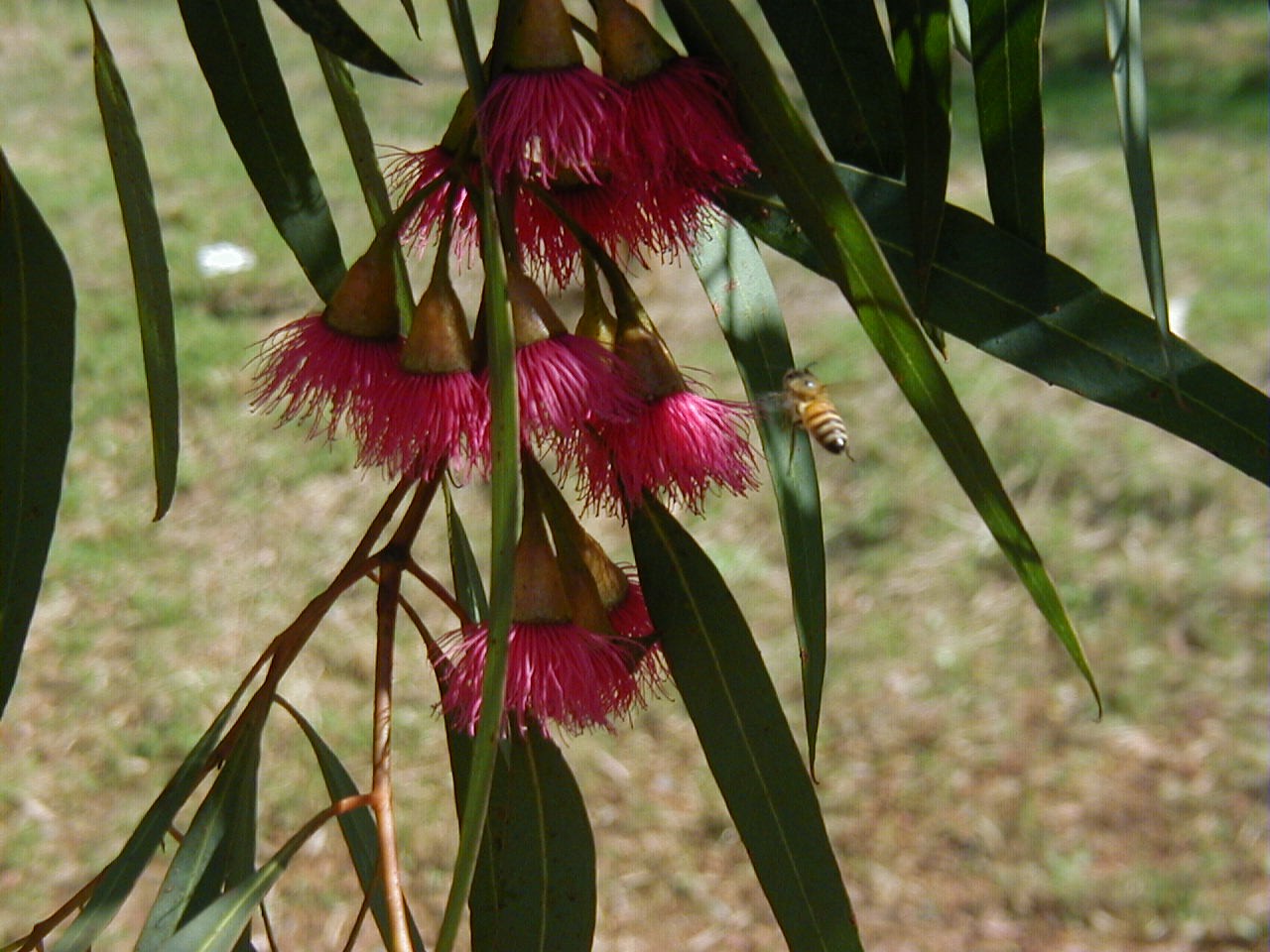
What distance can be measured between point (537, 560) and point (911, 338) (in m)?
0.18

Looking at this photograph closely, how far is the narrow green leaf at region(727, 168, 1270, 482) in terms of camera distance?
0.66m

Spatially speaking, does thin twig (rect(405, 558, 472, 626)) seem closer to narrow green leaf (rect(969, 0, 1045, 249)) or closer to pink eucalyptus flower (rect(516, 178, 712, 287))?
pink eucalyptus flower (rect(516, 178, 712, 287))

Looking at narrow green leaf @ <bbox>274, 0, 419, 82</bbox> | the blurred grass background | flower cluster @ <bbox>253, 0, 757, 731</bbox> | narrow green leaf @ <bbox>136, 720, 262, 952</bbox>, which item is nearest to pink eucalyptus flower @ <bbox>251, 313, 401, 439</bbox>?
flower cluster @ <bbox>253, 0, 757, 731</bbox>

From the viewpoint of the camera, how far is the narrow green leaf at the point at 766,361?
Answer: 0.73m

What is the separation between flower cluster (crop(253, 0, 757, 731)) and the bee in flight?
6.4 inches

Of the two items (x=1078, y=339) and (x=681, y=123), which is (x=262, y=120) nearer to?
(x=681, y=123)

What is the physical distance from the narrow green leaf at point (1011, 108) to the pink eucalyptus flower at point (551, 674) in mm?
271

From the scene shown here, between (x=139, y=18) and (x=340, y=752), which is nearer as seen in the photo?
(x=340, y=752)

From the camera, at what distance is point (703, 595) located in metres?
0.72

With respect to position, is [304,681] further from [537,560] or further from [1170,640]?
[537,560]

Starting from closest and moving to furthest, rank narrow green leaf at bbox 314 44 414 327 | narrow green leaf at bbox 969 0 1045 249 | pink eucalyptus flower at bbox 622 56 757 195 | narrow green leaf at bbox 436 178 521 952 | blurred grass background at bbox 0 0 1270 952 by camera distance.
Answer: narrow green leaf at bbox 436 178 521 952, pink eucalyptus flower at bbox 622 56 757 195, narrow green leaf at bbox 969 0 1045 249, narrow green leaf at bbox 314 44 414 327, blurred grass background at bbox 0 0 1270 952

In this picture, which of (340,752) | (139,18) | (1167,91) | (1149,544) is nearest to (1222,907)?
(1149,544)

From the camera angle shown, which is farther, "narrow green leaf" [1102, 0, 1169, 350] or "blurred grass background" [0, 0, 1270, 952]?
"blurred grass background" [0, 0, 1270, 952]

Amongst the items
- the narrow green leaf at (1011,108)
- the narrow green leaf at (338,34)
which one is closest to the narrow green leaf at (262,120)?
the narrow green leaf at (338,34)
